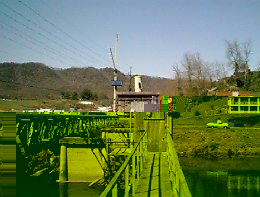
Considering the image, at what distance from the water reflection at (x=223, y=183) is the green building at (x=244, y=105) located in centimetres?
2078

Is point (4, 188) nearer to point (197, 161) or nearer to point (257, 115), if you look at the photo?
point (197, 161)

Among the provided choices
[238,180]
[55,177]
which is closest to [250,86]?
[238,180]

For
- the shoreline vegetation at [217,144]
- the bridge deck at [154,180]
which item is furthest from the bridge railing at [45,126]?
the shoreline vegetation at [217,144]

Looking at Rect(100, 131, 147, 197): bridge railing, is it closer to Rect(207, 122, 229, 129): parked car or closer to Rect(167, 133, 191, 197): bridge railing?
Rect(167, 133, 191, 197): bridge railing

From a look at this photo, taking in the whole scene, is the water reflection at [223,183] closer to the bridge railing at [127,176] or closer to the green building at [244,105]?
the bridge railing at [127,176]

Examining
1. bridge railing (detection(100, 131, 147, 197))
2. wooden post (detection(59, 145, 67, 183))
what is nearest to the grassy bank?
wooden post (detection(59, 145, 67, 183))

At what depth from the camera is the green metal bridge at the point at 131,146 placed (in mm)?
7728

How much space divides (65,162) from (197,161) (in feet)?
56.8

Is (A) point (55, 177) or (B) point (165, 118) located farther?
(A) point (55, 177)

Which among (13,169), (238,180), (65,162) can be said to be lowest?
(238,180)

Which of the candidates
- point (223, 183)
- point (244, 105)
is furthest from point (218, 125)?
point (223, 183)

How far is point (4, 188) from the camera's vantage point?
852cm

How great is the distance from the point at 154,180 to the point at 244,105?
4567 centimetres

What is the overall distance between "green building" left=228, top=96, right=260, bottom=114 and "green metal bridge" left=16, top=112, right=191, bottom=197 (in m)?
23.6
